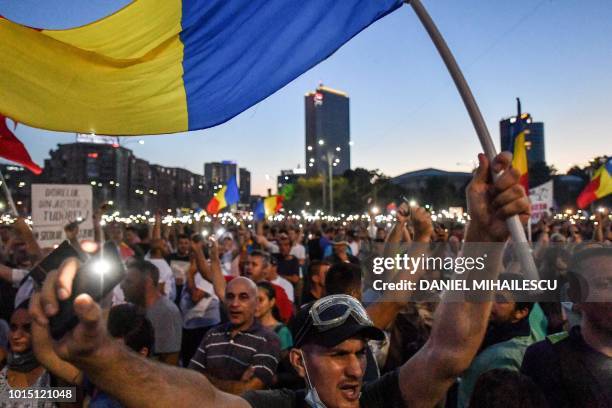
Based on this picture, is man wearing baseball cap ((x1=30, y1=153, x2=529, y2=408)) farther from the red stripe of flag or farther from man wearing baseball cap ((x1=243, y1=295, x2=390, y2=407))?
the red stripe of flag

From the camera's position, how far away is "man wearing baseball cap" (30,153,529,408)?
178 cm

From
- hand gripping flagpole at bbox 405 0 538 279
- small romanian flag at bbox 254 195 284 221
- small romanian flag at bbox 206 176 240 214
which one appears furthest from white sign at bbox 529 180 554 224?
hand gripping flagpole at bbox 405 0 538 279

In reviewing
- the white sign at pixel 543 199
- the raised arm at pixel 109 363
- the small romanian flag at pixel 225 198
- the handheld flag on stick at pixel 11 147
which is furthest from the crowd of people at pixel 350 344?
the small romanian flag at pixel 225 198

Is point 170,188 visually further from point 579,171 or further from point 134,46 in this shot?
point 134,46

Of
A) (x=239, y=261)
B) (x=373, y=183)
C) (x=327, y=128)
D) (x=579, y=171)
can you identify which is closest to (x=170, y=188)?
(x=327, y=128)

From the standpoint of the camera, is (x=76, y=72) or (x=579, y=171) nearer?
(x=76, y=72)

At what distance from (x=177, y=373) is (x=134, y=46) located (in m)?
2.51

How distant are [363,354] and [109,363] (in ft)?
3.96

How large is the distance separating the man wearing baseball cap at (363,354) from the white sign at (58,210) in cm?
483

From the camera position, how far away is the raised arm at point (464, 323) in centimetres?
197

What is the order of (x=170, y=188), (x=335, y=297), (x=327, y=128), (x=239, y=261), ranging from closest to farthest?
(x=335, y=297)
(x=239, y=261)
(x=170, y=188)
(x=327, y=128)

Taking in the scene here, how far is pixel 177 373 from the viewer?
175 centimetres

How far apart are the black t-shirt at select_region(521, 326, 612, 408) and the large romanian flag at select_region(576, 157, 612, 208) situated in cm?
1225

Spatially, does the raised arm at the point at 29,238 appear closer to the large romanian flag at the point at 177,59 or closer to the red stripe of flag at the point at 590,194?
the large romanian flag at the point at 177,59
